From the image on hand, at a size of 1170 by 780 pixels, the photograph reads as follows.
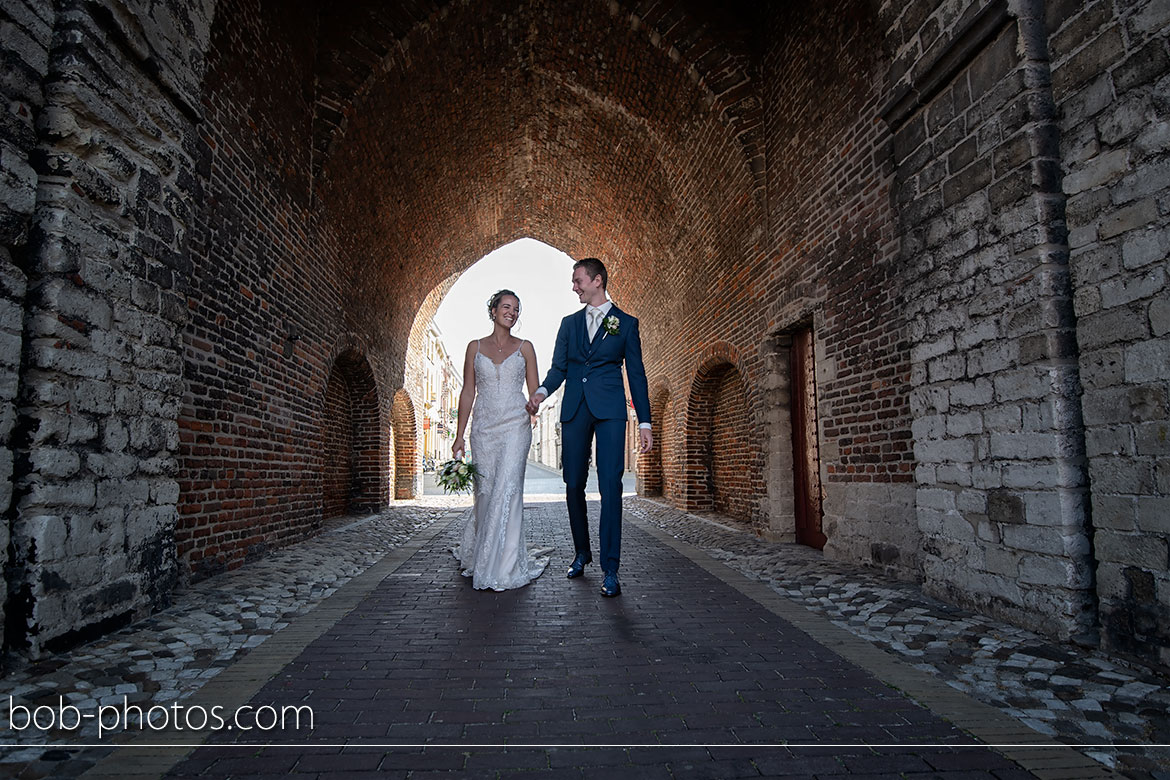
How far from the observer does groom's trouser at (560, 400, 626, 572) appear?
420cm

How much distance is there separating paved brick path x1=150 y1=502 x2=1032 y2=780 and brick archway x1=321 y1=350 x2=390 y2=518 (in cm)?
761

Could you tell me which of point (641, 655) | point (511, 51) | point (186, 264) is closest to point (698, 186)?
point (511, 51)

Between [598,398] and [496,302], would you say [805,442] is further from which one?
[496,302]

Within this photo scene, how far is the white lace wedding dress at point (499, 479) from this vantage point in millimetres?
4461

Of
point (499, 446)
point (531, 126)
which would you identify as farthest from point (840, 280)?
point (531, 126)

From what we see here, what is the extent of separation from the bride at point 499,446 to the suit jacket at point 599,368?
1.27 feet

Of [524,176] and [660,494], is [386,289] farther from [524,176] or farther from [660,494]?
[660,494]

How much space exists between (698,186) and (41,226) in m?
8.06

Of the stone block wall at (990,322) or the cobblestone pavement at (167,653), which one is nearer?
the cobblestone pavement at (167,653)

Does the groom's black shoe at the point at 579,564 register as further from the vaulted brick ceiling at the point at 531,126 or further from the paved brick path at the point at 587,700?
the vaulted brick ceiling at the point at 531,126

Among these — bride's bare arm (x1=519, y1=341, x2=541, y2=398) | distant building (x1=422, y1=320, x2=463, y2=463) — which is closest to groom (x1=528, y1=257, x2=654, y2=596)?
bride's bare arm (x1=519, y1=341, x2=541, y2=398)

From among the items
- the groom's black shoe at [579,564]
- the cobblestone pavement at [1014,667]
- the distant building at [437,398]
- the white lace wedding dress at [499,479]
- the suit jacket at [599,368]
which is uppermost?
the distant building at [437,398]

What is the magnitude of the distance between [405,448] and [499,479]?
36.1ft

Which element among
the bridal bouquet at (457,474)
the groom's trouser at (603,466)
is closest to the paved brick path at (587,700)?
the groom's trouser at (603,466)
